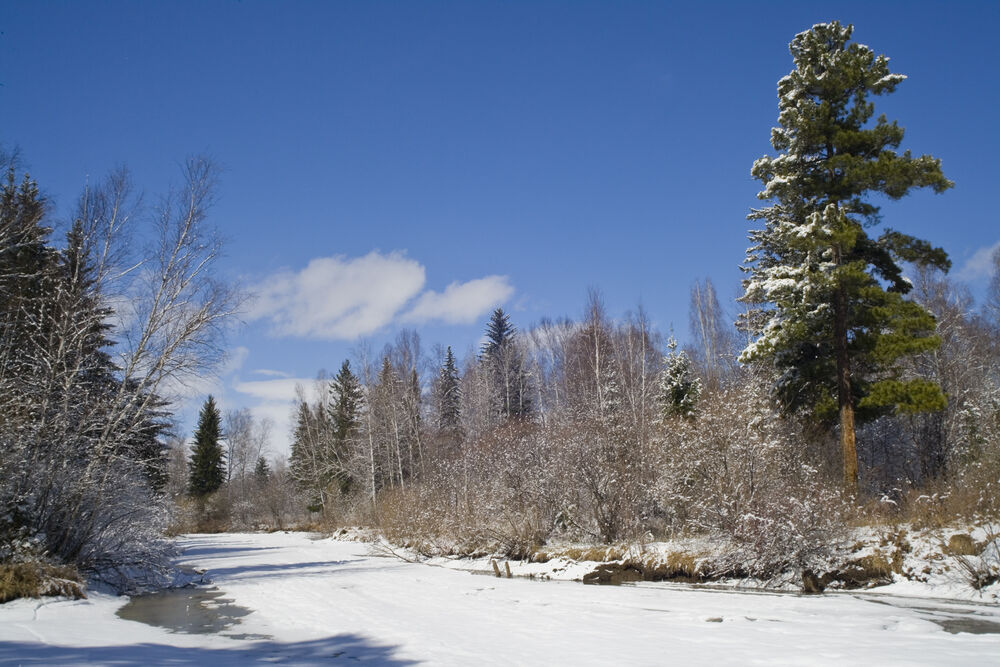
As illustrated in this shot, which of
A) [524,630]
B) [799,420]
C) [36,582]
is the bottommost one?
[524,630]

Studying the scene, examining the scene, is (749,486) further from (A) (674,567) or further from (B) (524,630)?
(B) (524,630)

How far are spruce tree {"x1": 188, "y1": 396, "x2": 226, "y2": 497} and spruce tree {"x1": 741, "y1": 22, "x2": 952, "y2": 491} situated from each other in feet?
181

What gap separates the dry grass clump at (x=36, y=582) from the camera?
36.0 feet

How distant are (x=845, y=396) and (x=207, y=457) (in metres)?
57.8

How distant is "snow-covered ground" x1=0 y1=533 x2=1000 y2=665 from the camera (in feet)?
24.4

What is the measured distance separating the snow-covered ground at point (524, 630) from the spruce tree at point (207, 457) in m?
48.2

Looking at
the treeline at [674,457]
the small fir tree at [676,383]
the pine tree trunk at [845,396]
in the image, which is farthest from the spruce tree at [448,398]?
the pine tree trunk at [845,396]

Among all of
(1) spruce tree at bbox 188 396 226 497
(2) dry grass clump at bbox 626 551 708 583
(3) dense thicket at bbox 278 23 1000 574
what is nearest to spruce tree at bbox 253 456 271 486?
(1) spruce tree at bbox 188 396 226 497

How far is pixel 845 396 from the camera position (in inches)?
658

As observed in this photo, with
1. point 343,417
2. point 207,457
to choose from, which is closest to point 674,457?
point 343,417

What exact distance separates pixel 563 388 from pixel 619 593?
30836mm

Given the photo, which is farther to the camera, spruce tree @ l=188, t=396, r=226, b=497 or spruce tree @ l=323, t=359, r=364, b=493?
spruce tree @ l=188, t=396, r=226, b=497

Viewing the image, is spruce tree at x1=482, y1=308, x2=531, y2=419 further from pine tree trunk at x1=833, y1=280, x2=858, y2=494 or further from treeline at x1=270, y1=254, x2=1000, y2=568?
pine tree trunk at x1=833, y1=280, x2=858, y2=494

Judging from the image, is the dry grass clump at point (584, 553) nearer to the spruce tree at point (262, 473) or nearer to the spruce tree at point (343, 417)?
the spruce tree at point (343, 417)
